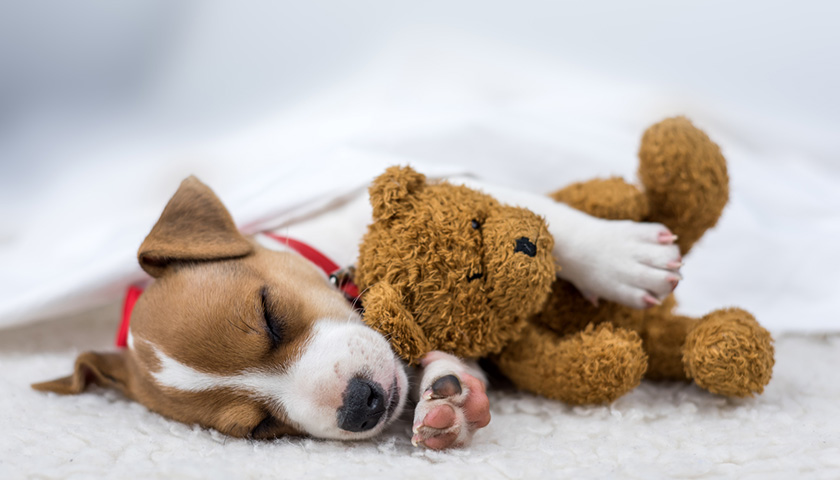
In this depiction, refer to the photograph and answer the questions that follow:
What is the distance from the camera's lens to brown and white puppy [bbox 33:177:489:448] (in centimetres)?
140

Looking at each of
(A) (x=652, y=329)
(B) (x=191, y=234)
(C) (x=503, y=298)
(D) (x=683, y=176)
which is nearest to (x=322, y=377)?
(C) (x=503, y=298)

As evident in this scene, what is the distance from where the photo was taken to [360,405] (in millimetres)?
1386

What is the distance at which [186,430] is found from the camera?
155 centimetres

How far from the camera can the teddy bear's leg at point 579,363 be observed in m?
1.48

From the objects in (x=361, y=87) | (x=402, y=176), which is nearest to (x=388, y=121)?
(x=361, y=87)

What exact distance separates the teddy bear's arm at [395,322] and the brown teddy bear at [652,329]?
310 millimetres

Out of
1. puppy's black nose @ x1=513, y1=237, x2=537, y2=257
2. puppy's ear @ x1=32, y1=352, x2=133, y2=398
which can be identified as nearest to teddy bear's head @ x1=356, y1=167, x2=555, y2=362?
puppy's black nose @ x1=513, y1=237, x2=537, y2=257

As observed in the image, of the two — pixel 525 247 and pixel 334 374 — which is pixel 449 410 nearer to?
pixel 334 374

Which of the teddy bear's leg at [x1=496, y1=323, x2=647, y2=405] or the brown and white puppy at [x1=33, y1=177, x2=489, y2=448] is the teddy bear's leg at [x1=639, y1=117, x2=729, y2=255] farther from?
the brown and white puppy at [x1=33, y1=177, x2=489, y2=448]

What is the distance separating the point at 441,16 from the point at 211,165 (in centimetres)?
161

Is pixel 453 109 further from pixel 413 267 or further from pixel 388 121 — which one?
pixel 413 267

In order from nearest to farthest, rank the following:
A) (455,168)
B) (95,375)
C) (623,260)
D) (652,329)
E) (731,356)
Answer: (731,356)
(623,260)
(652,329)
(95,375)
(455,168)

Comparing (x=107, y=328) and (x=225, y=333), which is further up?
(x=225, y=333)

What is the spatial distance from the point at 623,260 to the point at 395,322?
578 mm
